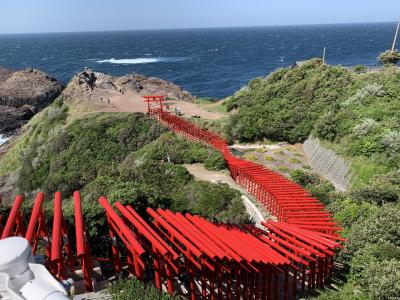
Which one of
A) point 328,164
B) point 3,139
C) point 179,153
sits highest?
point 179,153

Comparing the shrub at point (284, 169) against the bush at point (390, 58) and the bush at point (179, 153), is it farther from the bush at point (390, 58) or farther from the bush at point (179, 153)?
the bush at point (390, 58)

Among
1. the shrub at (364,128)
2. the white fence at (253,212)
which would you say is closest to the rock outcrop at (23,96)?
the white fence at (253,212)

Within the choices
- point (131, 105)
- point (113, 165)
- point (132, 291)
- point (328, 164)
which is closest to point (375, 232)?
point (132, 291)

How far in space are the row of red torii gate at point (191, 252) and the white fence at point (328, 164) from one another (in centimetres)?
971

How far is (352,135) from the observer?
2723 cm

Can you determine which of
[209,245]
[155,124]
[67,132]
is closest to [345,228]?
[209,245]

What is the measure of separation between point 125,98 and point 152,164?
20.6m

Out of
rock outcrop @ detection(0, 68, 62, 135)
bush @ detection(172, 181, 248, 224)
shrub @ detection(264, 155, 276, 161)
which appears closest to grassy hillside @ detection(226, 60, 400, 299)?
shrub @ detection(264, 155, 276, 161)

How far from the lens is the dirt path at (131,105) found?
40.7 m

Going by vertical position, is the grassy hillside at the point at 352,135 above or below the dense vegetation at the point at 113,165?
above

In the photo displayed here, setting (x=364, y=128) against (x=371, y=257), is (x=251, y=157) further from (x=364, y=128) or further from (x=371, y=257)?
(x=371, y=257)

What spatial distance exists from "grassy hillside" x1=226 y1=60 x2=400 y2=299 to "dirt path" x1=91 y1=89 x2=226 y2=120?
3116 mm

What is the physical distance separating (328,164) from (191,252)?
18.1m

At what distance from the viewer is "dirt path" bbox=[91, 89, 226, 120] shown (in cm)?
4072
